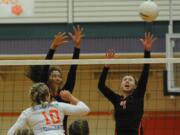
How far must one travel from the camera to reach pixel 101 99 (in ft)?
35.3

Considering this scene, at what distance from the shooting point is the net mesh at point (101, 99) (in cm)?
1052

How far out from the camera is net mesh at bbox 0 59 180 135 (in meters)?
10.5

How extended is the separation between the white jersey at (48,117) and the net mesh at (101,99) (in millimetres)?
5631

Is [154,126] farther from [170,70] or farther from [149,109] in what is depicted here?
[170,70]

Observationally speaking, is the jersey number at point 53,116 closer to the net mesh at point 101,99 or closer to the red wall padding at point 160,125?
the net mesh at point 101,99

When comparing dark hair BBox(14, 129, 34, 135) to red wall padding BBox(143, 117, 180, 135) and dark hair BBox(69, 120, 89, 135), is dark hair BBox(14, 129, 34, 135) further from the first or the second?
red wall padding BBox(143, 117, 180, 135)

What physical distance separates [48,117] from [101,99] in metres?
5.98

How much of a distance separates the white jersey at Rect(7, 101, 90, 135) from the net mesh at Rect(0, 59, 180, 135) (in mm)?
5631

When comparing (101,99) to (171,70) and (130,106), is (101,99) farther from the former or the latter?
(130,106)

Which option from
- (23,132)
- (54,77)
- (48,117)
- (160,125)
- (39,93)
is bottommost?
(160,125)

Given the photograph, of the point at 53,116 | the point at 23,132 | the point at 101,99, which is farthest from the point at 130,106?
the point at 101,99

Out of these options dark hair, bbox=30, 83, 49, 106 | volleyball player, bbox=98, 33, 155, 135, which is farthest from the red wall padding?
dark hair, bbox=30, 83, 49, 106

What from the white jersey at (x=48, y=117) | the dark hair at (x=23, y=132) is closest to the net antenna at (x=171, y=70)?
the white jersey at (x=48, y=117)

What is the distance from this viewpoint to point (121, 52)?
10828mm
